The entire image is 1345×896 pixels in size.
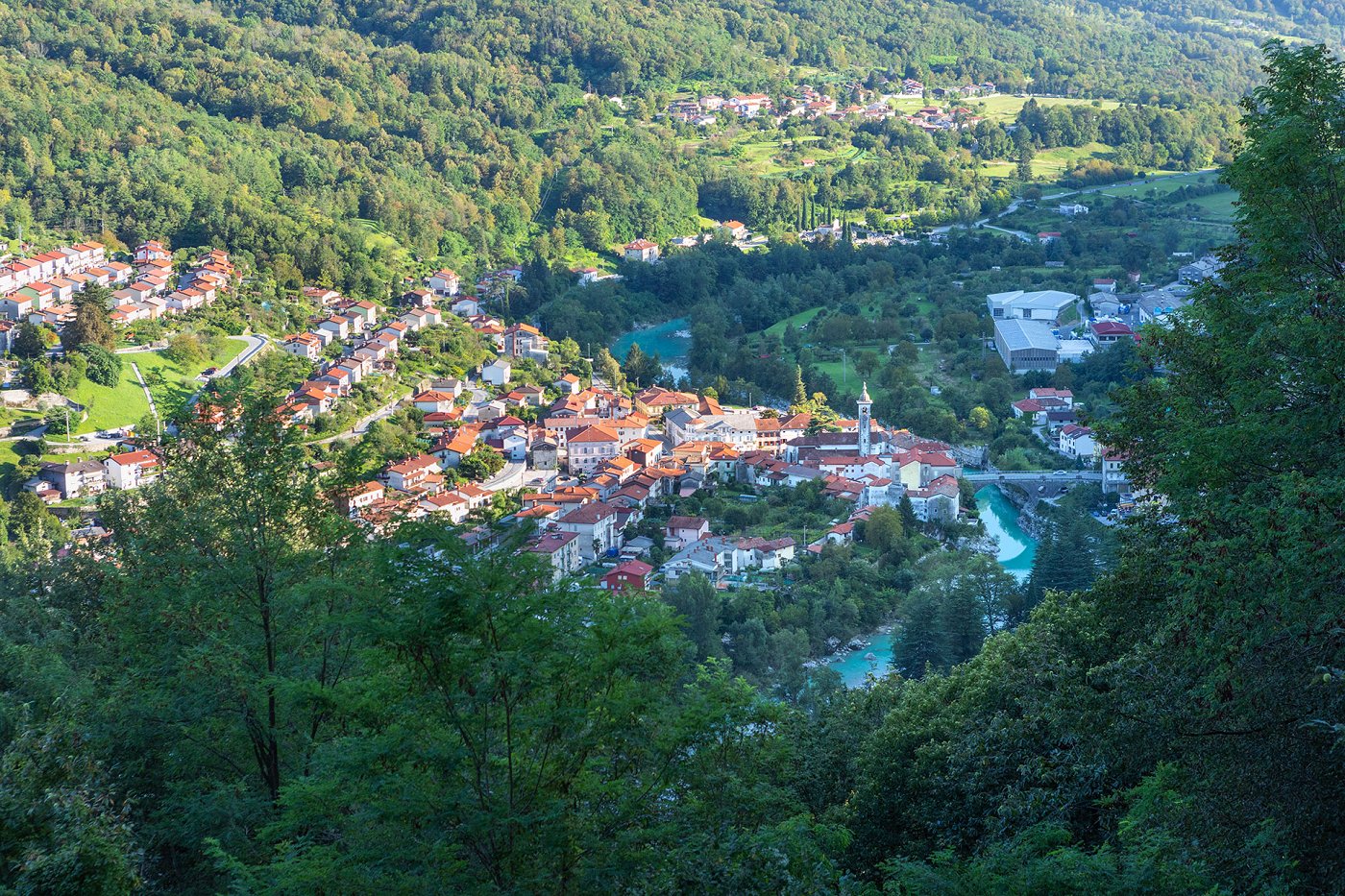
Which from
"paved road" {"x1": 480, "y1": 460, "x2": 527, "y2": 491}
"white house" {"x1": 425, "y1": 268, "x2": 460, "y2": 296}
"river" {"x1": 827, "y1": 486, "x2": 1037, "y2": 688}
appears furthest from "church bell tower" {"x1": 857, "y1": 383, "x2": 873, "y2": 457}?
"white house" {"x1": 425, "y1": 268, "x2": 460, "y2": 296}

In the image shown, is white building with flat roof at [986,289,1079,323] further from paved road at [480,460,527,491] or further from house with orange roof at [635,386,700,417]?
paved road at [480,460,527,491]

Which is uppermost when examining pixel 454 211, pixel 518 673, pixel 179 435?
pixel 518 673

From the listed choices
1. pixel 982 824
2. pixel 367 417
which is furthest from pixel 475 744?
pixel 367 417

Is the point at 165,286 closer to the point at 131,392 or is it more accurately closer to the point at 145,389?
the point at 145,389

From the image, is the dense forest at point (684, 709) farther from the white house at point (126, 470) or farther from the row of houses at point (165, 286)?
the row of houses at point (165, 286)

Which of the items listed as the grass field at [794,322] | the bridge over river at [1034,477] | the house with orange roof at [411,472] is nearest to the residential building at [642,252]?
the grass field at [794,322]

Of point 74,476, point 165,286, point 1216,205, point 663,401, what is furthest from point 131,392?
point 1216,205

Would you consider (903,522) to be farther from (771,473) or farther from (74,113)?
(74,113)
